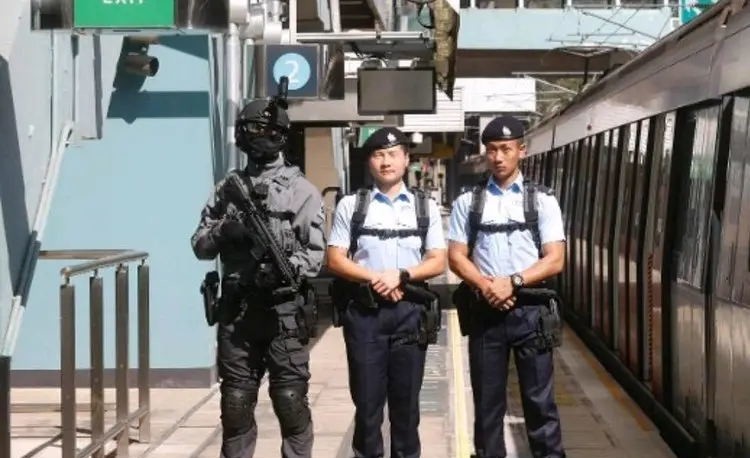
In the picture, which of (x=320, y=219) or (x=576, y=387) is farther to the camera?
(x=576, y=387)

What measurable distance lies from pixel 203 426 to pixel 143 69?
3.08 metres

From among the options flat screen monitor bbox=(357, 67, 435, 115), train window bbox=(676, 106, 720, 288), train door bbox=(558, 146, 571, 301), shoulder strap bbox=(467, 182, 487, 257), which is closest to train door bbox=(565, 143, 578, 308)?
train door bbox=(558, 146, 571, 301)

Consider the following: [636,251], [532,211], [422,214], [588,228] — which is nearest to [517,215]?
[532,211]

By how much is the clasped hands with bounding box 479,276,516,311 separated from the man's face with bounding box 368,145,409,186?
2.24ft

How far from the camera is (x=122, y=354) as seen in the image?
8383 millimetres

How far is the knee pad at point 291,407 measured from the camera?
6.91m

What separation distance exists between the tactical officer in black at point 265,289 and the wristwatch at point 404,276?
1.36 feet

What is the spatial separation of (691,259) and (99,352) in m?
3.28

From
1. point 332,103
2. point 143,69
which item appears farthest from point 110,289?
point 332,103

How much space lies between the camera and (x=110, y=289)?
458 inches

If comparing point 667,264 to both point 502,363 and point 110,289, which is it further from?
point 110,289

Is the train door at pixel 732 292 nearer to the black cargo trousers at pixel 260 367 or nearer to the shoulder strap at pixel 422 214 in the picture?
Answer: the shoulder strap at pixel 422 214

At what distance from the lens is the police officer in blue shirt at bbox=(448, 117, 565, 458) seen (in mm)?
7098

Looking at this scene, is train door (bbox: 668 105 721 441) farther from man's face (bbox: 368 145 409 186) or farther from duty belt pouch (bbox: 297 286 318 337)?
duty belt pouch (bbox: 297 286 318 337)
